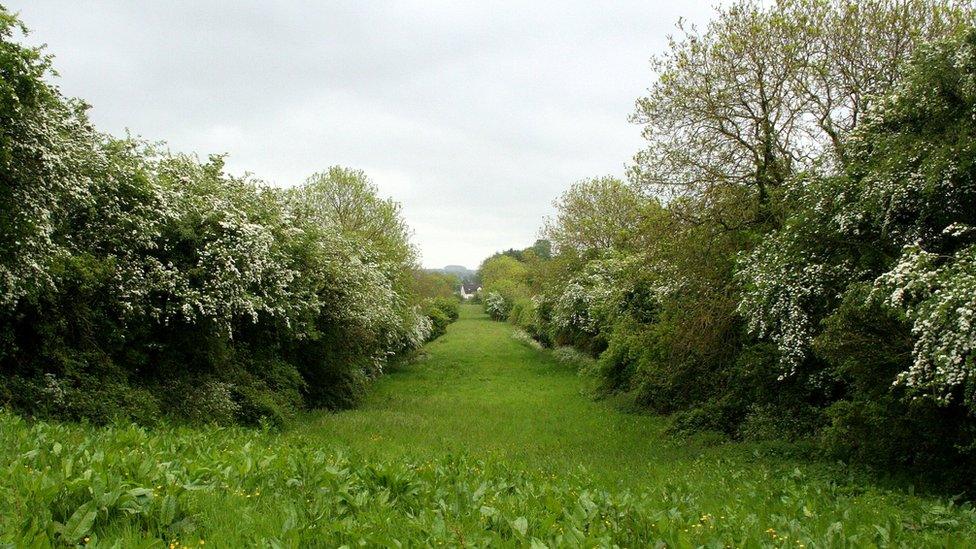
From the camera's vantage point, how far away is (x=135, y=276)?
13.1 m

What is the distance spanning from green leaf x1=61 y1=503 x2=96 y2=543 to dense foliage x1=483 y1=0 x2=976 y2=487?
343 inches

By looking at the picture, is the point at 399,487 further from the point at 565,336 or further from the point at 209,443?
the point at 565,336

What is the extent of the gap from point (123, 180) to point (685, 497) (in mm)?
12545

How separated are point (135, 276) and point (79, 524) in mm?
10291

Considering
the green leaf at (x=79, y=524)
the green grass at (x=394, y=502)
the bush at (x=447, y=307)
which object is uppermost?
the bush at (x=447, y=307)

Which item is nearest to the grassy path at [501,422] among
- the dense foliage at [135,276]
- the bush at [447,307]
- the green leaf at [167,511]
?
the dense foliage at [135,276]

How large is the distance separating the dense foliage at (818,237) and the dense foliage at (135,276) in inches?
429

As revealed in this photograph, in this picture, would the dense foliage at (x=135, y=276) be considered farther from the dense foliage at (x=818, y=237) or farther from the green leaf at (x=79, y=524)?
the dense foliage at (x=818, y=237)

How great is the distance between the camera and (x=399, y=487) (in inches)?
247

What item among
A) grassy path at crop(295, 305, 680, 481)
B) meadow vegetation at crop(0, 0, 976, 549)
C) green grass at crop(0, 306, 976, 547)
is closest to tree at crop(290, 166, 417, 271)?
grassy path at crop(295, 305, 680, 481)

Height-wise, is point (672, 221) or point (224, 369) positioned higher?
point (672, 221)

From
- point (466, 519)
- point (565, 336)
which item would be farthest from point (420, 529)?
point (565, 336)

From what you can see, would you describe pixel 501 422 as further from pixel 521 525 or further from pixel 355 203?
pixel 355 203

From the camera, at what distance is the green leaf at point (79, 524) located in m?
4.04
